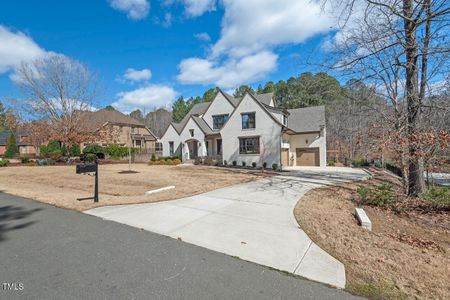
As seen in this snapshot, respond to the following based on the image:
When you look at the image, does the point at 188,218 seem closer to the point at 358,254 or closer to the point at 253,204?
the point at 253,204

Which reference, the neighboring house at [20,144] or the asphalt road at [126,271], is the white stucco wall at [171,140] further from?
the neighboring house at [20,144]

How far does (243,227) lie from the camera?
5.15 m

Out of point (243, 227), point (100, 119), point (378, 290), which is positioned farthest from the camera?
point (100, 119)

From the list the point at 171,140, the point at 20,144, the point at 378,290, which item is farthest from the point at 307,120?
the point at 20,144

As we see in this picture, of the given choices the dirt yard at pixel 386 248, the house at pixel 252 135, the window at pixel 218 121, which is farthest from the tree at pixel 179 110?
the dirt yard at pixel 386 248

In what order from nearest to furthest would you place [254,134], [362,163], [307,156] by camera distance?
[254,134]
[307,156]
[362,163]

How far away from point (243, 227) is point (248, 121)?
714 inches

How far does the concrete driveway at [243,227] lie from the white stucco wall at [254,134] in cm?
1282

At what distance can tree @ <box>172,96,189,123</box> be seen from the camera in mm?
59750

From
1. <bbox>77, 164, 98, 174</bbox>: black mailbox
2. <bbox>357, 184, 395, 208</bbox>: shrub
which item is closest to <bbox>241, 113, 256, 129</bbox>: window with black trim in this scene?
<bbox>357, 184, 395, 208</bbox>: shrub

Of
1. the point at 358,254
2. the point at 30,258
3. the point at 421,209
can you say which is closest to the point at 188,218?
the point at 30,258

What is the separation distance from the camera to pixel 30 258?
142 inches

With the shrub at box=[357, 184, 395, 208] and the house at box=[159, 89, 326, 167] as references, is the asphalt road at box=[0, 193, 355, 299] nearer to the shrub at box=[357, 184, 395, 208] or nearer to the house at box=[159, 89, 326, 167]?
the shrub at box=[357, 184, 395, 208]

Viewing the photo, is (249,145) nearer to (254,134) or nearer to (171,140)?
(254,134)
